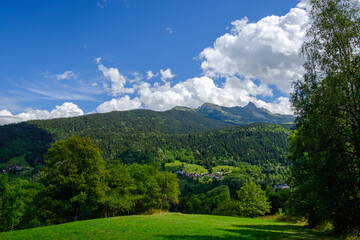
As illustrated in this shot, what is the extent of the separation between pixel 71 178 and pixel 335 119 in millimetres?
38374

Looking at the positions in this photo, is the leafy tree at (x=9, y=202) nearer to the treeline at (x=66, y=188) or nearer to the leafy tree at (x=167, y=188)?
the treeline at (x=66, y=188)

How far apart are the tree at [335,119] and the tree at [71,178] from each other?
35.0 meters

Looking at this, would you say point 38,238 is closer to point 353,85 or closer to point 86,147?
point 86,147

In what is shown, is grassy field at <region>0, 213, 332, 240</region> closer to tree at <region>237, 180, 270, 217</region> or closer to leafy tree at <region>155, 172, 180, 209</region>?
leafy tree at <region>155, 172, 180, 209</region>

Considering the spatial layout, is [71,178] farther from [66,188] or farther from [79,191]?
[79,191]

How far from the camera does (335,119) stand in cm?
1834

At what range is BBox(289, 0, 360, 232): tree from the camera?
1778 centimetres

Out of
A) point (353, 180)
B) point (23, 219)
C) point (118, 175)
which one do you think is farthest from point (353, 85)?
point (23, 219)

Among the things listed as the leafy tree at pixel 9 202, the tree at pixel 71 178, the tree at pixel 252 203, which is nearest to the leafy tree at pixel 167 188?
the tree at pixel 252 203

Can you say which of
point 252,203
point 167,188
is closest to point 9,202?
point 167,188

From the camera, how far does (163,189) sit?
65.4 metres

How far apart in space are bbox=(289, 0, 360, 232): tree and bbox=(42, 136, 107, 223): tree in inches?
1377

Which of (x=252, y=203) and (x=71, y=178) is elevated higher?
(x=71, y=178)

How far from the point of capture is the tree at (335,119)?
700 inches
